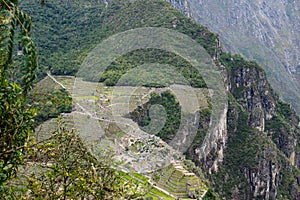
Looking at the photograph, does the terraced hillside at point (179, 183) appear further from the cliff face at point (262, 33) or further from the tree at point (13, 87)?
the cliff face at point (262, 33)

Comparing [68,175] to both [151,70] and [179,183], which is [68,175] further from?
[151,70]

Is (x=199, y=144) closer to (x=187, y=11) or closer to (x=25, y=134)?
(x=25, y=134)

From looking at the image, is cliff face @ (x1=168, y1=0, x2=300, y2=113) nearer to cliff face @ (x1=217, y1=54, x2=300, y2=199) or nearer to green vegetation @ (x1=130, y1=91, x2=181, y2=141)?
cliff face @ (x1=217, y1=54, x2=300, y2=199)

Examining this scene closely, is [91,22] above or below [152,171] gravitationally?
above

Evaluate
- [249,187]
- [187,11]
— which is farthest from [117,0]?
[249,187]

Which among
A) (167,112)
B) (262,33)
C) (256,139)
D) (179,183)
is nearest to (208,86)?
(167,112)

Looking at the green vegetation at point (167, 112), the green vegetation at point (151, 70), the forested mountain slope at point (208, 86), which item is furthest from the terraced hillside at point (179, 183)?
the green vegetation at point (151, 70)

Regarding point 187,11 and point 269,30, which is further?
point 269,30
